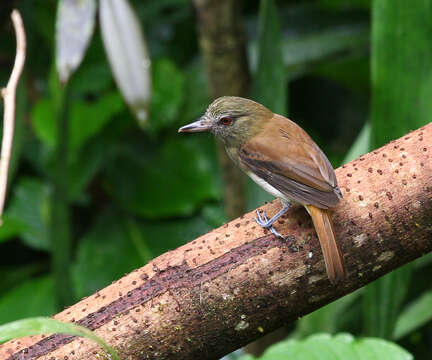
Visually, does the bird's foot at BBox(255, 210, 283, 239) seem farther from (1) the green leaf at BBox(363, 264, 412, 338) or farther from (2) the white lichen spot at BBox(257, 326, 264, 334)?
(1) the green leaf at BBox(363, 264, 412, 338)

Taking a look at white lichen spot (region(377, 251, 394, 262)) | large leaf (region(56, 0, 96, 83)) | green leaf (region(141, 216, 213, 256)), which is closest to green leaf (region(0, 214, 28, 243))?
green leaf (region(141, 216, 213, 256))

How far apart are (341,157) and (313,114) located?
2.42ft

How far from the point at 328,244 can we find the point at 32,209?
7.77ft

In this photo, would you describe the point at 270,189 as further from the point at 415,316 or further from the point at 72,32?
the point at 415,316

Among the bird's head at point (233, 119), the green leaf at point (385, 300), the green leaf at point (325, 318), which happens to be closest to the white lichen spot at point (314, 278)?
the bird's head at point (233, 119)

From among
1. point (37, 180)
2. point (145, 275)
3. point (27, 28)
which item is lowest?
point (145, 275)

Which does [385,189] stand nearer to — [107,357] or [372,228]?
[372,228]

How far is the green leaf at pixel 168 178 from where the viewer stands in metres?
3.40

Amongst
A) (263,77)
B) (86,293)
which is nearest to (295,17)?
(263,77)

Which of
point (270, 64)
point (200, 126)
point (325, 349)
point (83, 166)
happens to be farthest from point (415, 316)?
point (83, 166)

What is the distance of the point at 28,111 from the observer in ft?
12.3

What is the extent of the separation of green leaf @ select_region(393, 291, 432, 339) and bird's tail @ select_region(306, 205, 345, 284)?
4.36 ft

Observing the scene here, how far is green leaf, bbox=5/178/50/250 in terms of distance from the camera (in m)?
3.41

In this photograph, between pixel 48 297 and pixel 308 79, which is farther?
pixel 308 79
